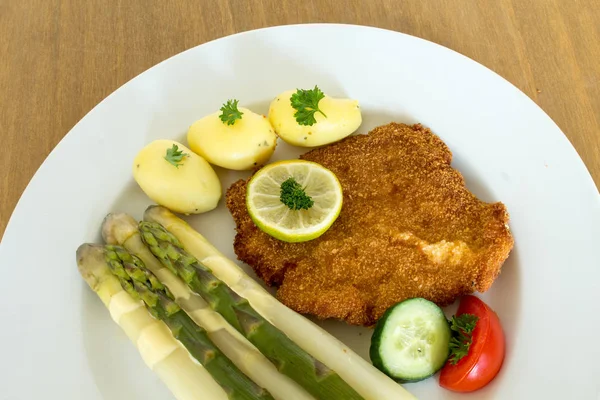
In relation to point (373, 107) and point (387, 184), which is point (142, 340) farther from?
point (373, 107)

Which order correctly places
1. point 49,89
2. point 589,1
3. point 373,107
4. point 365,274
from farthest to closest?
point 589,1 < point 49,89 < point 373,107 < point 365,274

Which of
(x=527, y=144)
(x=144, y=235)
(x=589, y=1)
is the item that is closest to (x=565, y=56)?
(x=589, y=1)

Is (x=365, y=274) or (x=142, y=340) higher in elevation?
(x=365, y=274)

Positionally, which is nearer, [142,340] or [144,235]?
[142,340]

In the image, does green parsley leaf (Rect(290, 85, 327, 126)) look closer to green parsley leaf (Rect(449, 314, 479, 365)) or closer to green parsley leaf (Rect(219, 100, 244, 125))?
green parsley leaf (Rect(219, 100, 244, 125))

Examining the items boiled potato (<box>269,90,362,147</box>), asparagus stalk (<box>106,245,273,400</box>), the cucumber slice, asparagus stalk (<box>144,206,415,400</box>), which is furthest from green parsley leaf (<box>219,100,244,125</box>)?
the cucumber slice

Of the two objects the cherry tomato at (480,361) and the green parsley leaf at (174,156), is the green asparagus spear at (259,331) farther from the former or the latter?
the cherry tomato at (480,361)

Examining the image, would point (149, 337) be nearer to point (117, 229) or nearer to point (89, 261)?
point (89, 261)
